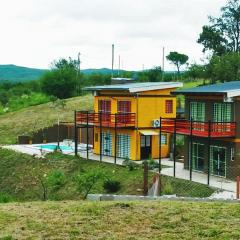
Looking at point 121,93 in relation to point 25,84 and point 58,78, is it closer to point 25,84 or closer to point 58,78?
point 58,78

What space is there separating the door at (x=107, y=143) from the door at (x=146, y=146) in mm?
2428

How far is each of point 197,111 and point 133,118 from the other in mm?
4871

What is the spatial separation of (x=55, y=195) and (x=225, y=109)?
9354 mm

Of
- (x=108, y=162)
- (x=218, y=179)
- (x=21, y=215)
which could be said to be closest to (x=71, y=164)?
(x=108, y=162)

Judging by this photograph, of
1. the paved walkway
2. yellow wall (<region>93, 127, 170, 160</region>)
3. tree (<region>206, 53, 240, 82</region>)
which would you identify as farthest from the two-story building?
tree (<region>206, 53, 240, 82</region>)

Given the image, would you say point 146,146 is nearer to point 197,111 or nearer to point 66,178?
point 197,111

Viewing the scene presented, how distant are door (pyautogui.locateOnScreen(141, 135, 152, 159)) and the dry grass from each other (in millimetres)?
14560

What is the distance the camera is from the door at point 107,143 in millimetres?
36688

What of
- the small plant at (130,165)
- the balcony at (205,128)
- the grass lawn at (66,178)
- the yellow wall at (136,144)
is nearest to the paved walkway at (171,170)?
the grass lawn at (66,178)

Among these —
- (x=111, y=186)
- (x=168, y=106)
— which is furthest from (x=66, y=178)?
(x=168, y=106)

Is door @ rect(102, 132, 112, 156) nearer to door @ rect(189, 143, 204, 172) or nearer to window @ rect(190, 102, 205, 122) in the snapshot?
window @ rect(190, 102, 205, 122)

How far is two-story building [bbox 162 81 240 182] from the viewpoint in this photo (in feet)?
92.3

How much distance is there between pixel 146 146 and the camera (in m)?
35.3

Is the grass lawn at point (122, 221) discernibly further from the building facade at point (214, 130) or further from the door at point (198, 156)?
the door at point (198, 156)
